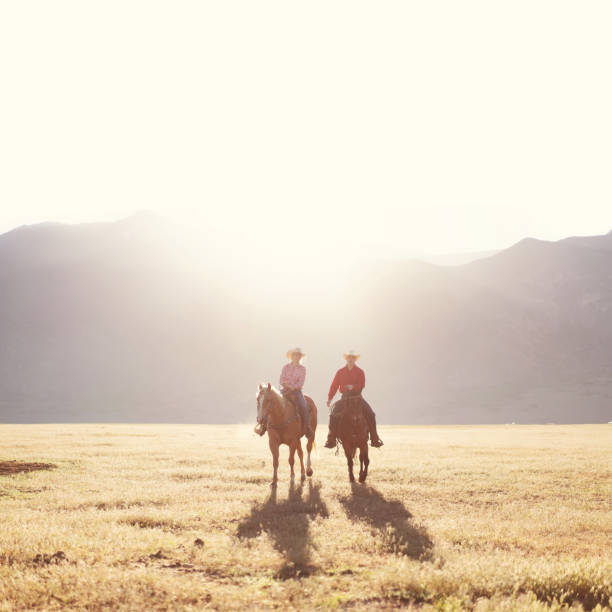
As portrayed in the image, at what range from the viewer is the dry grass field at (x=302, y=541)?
6.48 metres

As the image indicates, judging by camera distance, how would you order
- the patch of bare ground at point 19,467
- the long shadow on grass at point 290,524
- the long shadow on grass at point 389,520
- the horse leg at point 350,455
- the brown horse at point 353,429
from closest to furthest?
the long shadow on grass at point 290,524 < the long shadow on grass at point 389,520 < the brown horse at point 353,429 < the horse leg at point 350,455 < the patch of bare ground at point 19,467

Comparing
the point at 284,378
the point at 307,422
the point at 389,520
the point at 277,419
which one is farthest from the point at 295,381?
the point at 389,520

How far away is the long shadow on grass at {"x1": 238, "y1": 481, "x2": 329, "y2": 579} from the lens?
303 inches

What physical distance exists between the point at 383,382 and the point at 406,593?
495ft

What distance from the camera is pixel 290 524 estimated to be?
1016 cm

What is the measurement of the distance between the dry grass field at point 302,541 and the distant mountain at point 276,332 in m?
129

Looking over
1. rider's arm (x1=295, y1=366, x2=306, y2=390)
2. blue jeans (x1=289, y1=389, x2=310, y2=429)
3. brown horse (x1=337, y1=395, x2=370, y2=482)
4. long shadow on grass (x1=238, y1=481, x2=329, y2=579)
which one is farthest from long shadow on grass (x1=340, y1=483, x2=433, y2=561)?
rider's arm (x1=295, y1=366, x2=306, y2=390)

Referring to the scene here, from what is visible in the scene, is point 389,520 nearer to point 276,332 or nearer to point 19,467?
point 19,467

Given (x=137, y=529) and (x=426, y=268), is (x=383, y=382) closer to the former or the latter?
(x=426, y=268)

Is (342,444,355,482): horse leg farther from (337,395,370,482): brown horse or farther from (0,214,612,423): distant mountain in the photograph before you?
(0,214,612,423): distant mountain

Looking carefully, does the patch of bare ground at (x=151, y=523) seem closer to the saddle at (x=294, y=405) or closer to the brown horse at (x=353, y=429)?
the saddle at (x=294, y=405)

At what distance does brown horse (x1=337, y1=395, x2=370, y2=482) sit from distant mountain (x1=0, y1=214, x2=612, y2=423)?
423ft

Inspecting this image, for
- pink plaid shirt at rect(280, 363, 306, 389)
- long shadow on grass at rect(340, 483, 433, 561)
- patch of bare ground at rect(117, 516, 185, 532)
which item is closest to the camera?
long shadow on grass at rect(340, 483, 433, 561)

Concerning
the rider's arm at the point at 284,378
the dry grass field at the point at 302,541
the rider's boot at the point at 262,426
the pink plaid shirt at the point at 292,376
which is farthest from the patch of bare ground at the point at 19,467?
the pink plaid shirt at the point at 292,376
